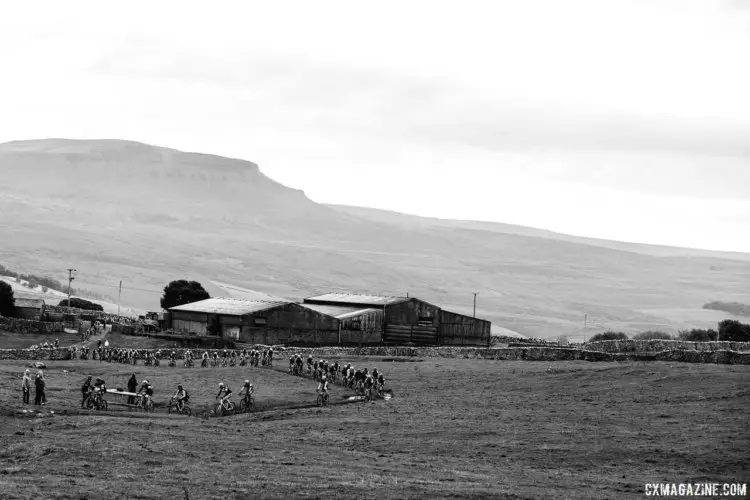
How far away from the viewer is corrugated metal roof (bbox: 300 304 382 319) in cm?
10544

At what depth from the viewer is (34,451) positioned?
34.8m

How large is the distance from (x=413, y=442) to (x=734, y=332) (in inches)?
3127

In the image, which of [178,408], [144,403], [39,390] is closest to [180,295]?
[144,403]

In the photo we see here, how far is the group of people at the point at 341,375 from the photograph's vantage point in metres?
56.4

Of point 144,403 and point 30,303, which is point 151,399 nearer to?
point 144,403

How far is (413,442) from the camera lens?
40500 millimetres

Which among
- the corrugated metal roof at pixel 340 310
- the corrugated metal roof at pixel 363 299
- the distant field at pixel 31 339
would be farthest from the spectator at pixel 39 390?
the corrugated metal roof at pixel 363 299

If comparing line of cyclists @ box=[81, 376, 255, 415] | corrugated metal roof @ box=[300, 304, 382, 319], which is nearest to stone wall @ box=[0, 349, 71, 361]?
line of cyclists @ box=[81, 376, 255, 415]

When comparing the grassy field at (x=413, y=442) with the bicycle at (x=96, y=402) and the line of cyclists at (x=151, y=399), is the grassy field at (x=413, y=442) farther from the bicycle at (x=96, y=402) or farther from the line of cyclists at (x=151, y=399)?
the bicycle at (x=96, y=402)

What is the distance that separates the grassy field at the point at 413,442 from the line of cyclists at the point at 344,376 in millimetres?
1067

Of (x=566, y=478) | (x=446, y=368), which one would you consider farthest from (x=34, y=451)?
(x=446, y=368)

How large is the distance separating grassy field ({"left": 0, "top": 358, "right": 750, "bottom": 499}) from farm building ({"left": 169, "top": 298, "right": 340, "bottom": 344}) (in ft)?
127

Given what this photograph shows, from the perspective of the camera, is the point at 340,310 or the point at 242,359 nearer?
the point at 242,359

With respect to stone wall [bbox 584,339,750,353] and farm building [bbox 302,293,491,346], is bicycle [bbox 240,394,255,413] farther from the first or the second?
farm building [bbox 302,293,491,346]
